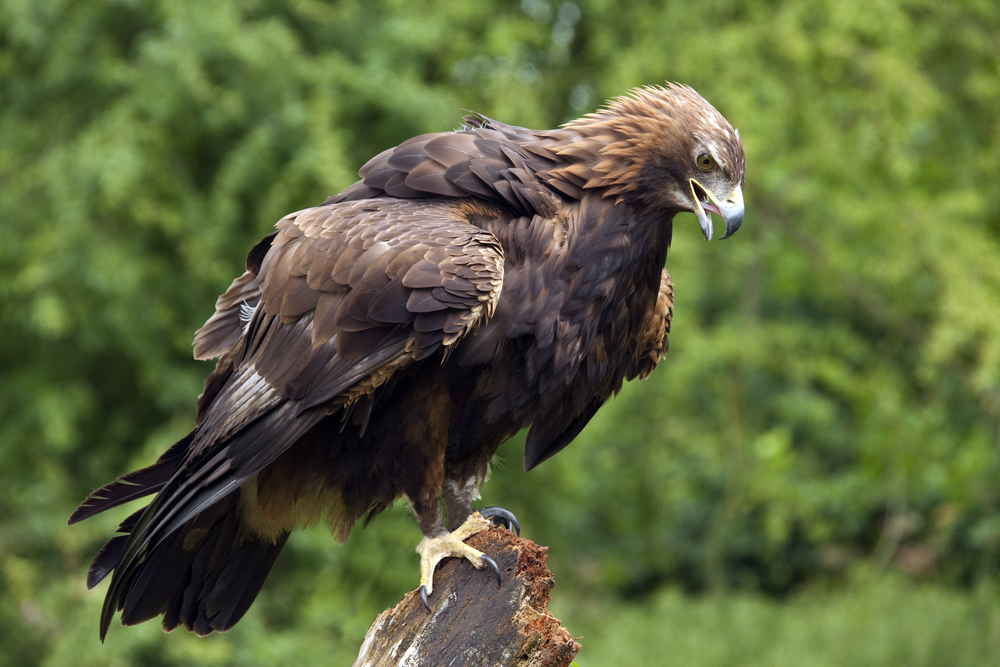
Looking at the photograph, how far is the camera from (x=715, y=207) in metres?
3.04

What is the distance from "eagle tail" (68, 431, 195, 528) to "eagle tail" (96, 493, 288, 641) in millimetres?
79

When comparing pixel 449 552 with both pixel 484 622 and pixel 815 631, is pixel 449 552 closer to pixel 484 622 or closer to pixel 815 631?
pixel 484 622

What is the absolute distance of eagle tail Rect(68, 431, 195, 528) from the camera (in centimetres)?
317

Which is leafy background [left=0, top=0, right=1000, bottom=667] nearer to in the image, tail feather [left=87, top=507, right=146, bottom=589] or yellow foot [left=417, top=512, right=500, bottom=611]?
tail feather [left=87, top=507, right=146, bottom=589]

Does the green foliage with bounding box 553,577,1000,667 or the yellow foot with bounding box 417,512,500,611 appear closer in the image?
the yellow foot with bounding box 417,512,500,611

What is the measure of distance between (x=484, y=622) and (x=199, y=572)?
1179 millimetres

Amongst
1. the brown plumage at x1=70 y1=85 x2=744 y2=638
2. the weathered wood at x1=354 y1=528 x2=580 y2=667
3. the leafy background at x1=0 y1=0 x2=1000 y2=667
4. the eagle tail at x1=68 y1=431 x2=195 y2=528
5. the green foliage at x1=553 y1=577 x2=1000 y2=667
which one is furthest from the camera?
the green foliage at x1=553 y1=577 x2=1000 y2=667

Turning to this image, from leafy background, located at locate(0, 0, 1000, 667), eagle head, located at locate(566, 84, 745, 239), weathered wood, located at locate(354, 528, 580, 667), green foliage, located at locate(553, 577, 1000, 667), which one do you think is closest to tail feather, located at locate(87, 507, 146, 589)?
weathered wood, located at locate(354, 528, 580, 667)

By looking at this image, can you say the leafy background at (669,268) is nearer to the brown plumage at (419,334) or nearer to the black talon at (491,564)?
the brown plumage at (419,334)

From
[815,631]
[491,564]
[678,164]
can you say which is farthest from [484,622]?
[815,631]

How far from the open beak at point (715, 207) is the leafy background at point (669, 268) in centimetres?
296

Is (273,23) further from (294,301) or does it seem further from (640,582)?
(640,582)

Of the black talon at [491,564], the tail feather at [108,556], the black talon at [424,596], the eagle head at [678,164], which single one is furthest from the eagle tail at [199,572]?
the eagle head at [678,164]

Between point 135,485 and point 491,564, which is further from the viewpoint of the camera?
point 135,485
